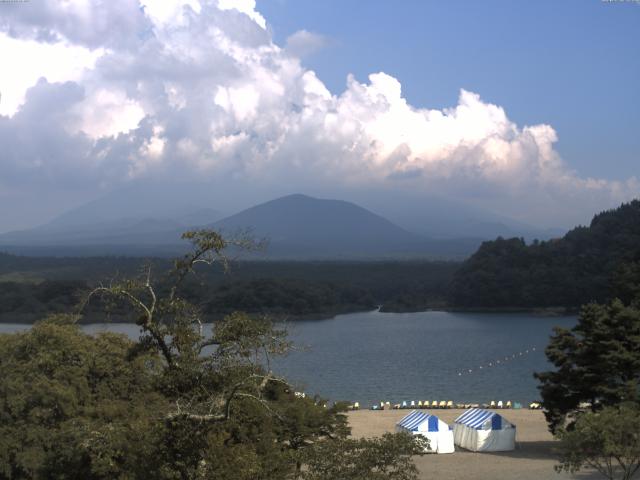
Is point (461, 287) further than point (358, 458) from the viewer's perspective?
Yes

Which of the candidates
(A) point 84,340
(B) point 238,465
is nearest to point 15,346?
(A) point 84,340

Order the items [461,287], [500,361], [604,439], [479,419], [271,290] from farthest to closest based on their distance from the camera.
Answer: [461,287]
[271,290]
[500,361]
[479,419]
[604,439]

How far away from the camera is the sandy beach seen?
14.6 meters

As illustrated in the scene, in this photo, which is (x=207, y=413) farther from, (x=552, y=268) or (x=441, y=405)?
(x=552, y=268)

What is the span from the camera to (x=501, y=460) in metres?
16.3

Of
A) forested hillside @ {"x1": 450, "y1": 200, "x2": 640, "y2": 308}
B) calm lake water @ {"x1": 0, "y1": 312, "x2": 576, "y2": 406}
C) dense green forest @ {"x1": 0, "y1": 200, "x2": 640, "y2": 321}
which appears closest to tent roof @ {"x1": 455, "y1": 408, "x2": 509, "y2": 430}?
calm lake water @ {"x1": 0, "y1": 312, "x2": 576, "y2": 406}

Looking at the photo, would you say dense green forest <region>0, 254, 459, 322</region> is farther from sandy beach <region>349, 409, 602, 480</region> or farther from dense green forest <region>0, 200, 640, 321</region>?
sandy beach <region>349, 409, 602, 480</region>

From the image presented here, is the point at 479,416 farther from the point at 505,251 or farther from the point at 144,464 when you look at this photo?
the point at 505,251

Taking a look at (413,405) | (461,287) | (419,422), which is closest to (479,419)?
(419,422)

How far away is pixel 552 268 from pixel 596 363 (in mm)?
53832

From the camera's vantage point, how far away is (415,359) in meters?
39.7

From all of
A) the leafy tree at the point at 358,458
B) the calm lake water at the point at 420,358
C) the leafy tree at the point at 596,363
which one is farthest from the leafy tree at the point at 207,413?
the calm lake water at the point at 420,358

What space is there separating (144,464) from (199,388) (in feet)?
2.73

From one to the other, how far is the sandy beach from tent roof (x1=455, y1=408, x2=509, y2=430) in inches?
22.3
